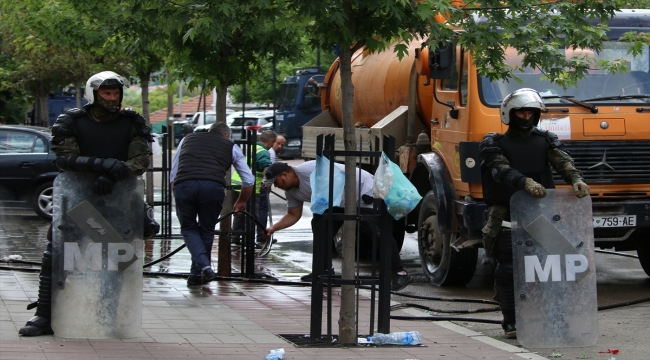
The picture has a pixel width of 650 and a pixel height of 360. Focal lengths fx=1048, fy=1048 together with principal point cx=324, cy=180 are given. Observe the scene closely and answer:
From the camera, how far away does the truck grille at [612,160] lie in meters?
9.71

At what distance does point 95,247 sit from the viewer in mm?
6914

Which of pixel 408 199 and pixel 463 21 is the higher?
pixel 463 21

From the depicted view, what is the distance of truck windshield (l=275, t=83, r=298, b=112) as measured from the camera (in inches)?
1334

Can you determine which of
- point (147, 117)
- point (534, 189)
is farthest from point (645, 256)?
point (147, 117)

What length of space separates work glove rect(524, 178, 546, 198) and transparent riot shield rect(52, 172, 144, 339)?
106 inches

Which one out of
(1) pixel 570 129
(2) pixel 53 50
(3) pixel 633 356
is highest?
(2) pixel 53 50

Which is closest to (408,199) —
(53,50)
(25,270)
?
(25,270)

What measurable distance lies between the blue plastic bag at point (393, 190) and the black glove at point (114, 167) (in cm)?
164

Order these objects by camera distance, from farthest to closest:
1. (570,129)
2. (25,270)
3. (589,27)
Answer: (25,270), (570,129), (589,27)

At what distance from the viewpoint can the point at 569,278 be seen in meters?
7.14

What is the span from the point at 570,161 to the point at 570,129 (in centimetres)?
238

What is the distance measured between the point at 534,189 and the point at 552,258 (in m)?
0.52

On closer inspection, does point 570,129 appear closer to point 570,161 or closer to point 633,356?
point 570,161

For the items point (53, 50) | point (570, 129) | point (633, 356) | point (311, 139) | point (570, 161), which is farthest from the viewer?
point (53, 50)
